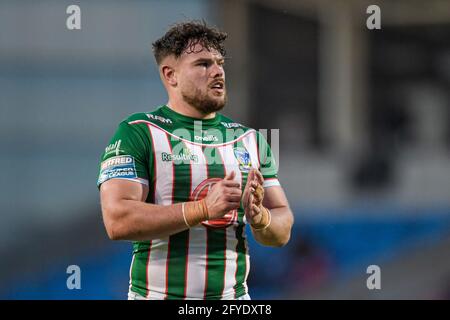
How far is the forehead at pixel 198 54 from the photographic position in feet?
12.6

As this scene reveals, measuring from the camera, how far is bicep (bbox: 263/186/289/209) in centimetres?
396

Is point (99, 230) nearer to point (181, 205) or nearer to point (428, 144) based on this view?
point (428, 144)

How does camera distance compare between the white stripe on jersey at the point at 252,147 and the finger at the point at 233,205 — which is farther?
the white stripe on jersey at the point at 252,147

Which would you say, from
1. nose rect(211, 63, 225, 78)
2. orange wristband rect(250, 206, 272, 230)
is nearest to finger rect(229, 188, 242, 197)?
orange wristband rect(250, 206, 272, 230)

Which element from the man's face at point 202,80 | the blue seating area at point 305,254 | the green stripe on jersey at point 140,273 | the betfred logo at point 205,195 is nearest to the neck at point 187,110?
the man's face at point 202,80

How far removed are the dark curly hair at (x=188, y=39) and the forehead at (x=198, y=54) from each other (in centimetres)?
1

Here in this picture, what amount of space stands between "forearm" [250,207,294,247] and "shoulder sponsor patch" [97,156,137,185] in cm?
67

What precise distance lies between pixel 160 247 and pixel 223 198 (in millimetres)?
456

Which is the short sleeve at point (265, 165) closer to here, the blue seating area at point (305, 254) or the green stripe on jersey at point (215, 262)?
the green stripe on jersey at point (215, 262)

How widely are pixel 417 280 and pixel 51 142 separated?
4.99 metres

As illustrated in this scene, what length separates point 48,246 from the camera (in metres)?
9.77

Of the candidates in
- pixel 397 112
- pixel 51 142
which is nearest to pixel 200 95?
pixel 51 142

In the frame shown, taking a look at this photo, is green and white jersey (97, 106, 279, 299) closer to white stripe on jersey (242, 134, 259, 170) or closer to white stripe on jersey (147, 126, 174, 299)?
white stripe on jersey (147, 126, 174, 299)

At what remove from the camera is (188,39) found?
3.90m
